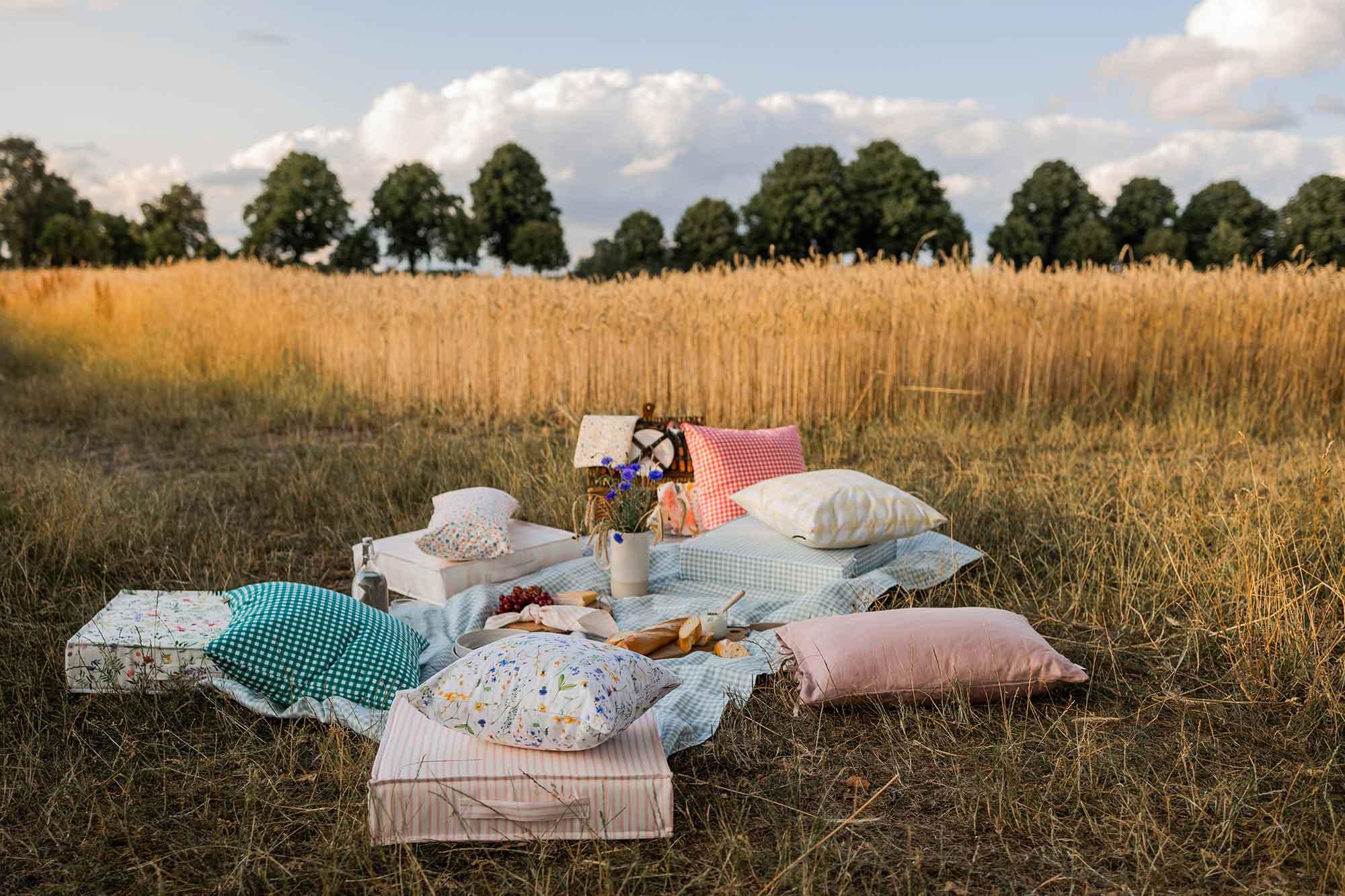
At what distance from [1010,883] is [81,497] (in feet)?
14.9

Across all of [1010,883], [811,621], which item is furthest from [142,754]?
[1010,883]

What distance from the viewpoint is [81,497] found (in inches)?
186

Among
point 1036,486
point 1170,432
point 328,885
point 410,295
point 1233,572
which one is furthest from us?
point 410,295

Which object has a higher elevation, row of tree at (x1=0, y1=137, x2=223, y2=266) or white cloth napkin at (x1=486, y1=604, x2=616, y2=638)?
row of tree at (x1=0, y1=137, x2=223, y2=266)

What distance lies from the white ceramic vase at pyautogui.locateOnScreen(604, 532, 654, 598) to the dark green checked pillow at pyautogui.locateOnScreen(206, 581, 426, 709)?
1.07 meters

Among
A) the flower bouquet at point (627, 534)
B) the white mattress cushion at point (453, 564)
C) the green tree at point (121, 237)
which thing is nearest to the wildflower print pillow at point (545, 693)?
the flower bouquet at point (627, 534)

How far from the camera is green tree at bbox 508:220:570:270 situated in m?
40.2

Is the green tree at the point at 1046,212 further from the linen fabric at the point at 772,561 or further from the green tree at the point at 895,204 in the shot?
the linen fabric at the point at 772,561

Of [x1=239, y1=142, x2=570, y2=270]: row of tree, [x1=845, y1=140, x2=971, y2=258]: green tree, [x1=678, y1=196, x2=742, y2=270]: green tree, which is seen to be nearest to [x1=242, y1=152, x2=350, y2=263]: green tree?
[x1=239, y1=142, x2=570, y2=270]: row of tree

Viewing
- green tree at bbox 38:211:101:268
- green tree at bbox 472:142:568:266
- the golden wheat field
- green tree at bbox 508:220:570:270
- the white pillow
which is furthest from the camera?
green tree at bbox 472:142:568:266

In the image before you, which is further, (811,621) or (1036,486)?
(1036,486)

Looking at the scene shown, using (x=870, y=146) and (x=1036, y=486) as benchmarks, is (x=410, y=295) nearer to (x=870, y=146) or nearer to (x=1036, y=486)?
(x=1036, y=486)

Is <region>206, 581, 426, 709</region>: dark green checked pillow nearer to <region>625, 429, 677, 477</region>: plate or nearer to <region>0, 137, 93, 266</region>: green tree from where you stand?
<region>625, 429, 677, 477</region>: plate

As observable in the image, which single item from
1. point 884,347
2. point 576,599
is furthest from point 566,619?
point 884,347
